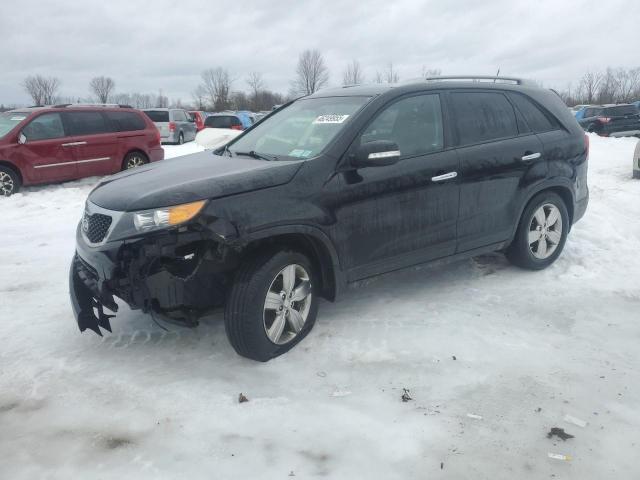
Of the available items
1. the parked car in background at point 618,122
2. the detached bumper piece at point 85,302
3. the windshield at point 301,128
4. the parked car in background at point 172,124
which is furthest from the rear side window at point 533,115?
the parked car in background at point 618,122

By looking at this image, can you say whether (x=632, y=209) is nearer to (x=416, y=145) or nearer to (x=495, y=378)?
(x=416, y=145)

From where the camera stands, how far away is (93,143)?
10430 millimetres

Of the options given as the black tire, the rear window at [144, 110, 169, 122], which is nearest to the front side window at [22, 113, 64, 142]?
the black tire

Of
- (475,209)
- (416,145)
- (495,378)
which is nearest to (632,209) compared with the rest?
(475,209)

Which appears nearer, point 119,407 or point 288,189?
point 119,407

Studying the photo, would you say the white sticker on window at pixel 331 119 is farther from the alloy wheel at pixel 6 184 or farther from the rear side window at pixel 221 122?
the rear side window at pixel 221 122

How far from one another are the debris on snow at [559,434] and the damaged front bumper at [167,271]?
1929 millimetres

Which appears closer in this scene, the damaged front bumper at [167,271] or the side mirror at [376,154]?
the damaged front bumper at [167,271]

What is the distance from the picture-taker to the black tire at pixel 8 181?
9.29m

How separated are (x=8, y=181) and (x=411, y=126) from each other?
815 centimetres

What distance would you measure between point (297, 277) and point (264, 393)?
779mm

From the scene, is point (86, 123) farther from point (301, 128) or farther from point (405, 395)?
point (405, 395)

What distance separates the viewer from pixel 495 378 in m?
3.20

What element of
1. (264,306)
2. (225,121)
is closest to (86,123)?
(264,306)
